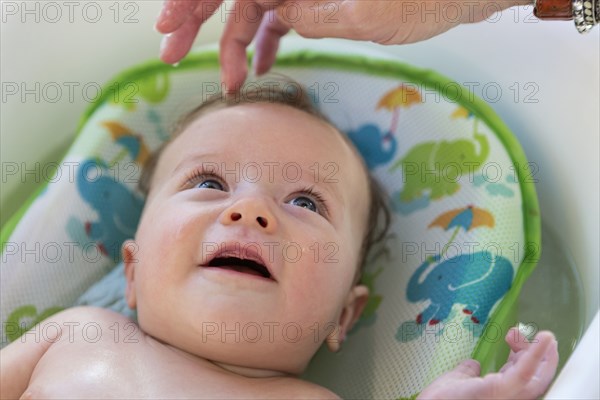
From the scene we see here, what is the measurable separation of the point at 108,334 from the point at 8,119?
1.70 ft

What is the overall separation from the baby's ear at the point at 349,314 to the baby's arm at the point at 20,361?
387 mm

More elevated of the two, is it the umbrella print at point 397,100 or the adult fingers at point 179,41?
the adult fingers at point 179,41

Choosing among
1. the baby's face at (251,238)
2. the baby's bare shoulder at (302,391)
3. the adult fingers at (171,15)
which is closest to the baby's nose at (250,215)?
the baby's face at (251,238)

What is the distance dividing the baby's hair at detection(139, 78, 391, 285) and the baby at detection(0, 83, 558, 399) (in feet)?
0.16

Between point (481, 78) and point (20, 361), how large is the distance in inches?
35.2

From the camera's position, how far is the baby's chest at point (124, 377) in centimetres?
105

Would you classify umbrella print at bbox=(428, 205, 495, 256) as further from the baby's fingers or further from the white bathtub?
the baby's fingers

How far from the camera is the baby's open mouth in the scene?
112 cm

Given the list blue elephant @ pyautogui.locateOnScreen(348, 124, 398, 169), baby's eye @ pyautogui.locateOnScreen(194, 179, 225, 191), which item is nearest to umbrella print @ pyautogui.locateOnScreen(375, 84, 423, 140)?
blue elephant @ pyautogui.locateOnScreen(348, 124, 398, 169)

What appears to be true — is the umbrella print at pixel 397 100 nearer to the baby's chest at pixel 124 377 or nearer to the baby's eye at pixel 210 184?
the baby's eye at pixel 210 184

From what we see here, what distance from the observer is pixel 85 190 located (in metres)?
1.40

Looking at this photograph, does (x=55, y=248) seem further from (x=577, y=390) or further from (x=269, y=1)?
(x=577, y=390)

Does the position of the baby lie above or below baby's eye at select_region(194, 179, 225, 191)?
below
